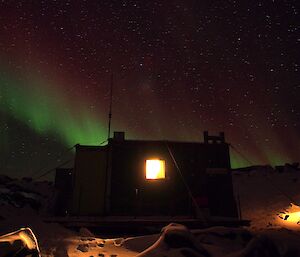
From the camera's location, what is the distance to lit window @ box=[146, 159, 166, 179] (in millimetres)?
14289

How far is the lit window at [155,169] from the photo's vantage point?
1429cm

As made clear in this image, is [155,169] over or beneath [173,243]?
over

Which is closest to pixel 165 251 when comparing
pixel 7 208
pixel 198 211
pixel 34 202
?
pixel 198 211

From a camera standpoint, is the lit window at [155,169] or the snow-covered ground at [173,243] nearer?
the snow-covered ground at [173,243]

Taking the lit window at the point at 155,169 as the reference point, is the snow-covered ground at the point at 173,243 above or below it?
below

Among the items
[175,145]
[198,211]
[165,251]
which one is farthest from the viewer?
[175,145]

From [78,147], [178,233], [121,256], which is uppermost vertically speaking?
[78,147]

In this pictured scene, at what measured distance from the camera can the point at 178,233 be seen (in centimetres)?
611

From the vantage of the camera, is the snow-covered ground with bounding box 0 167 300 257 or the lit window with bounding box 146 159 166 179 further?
the lit window with bounding box 146 159 166 179

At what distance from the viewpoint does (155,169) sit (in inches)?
571

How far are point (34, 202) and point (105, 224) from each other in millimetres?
7461

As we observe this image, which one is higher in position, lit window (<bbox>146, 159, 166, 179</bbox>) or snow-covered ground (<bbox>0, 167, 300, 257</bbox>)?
lit window (<bbox>146, 159, 166, 179</bbox>)

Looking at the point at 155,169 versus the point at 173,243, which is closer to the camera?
the point at 173,243

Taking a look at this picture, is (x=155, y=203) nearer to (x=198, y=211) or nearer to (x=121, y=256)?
(x=198, y=211)
